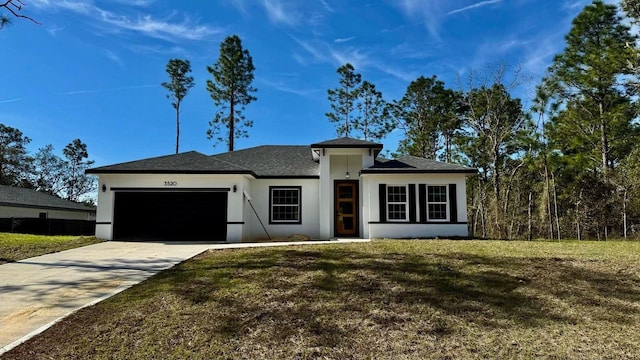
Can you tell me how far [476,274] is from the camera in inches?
272

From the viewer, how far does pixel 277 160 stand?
713 inches

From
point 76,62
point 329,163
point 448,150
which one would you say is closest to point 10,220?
point 76,62

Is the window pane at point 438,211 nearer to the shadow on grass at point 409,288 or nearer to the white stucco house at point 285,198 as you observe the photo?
the white stucco house at point 285,198

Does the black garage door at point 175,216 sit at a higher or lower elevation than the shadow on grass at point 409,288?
higher

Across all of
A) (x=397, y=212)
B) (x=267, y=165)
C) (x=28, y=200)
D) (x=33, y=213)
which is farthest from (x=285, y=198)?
(x=33, y=213)

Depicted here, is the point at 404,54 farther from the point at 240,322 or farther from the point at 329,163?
the point at 240,322

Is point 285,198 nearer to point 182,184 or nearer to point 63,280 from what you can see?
point 182,184

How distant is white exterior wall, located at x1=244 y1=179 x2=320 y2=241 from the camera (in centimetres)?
1599

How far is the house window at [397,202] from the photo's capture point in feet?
48.6

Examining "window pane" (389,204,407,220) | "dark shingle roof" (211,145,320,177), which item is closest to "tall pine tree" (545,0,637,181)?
"window pane" (389,204,407,220)

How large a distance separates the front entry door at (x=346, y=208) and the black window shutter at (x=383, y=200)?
1.52 metres

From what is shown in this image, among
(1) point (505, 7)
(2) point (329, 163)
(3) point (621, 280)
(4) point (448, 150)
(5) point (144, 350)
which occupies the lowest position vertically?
(5) point (144, 350)

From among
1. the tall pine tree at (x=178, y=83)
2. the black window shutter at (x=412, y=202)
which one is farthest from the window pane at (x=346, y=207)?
the tall pine tree at (x=178, y=83)

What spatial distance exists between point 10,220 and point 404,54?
22884 mm
